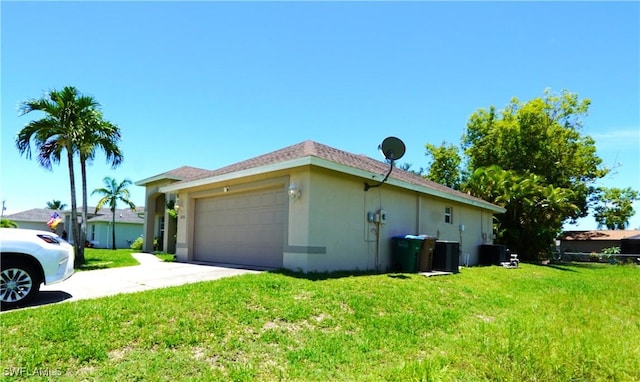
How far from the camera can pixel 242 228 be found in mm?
11852

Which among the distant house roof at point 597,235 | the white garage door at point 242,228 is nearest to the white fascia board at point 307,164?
the white garage door at point 242,228

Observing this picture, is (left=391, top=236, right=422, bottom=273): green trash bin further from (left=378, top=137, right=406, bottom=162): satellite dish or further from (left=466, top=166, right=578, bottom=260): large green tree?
(left=466, top=166, right=578, bottom=260): large green tree

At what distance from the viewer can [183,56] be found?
12.1 m

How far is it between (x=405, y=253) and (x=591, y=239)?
129 feet

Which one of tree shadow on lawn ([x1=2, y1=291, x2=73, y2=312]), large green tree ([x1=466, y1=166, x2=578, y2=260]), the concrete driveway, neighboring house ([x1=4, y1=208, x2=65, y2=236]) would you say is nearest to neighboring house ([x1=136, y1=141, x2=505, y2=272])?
the concrete driveway

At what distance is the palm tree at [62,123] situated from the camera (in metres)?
12.8

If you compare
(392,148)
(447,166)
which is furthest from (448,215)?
(447,166)

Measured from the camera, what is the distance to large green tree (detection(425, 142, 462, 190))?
37.1 metres

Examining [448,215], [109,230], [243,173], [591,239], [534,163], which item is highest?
[534,163]

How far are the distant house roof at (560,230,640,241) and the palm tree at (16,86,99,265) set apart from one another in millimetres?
43538

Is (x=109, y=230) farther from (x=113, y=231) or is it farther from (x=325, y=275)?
(x=325, y=275)

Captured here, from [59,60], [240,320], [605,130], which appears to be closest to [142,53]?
[59,60]

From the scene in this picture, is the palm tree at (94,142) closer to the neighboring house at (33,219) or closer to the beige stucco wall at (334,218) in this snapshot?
the beige stucco wall at (334,218)

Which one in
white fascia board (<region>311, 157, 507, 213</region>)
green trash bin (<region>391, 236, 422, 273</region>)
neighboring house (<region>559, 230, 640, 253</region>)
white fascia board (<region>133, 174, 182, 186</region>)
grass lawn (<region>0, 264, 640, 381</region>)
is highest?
white fascia board (<region>133, 174, 182, 186</region>)
